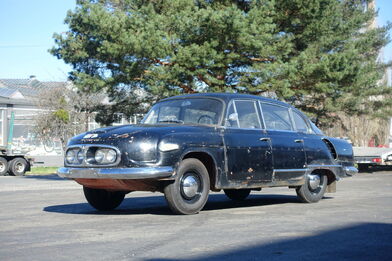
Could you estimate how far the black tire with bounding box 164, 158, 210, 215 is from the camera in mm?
7742

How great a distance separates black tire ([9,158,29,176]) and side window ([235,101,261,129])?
2242 cm

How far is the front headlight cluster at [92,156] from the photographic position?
25.2 feet

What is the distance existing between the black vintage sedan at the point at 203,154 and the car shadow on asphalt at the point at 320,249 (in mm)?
2199

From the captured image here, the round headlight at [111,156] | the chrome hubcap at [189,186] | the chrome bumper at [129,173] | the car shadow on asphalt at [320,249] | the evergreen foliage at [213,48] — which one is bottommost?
the car shadow on asphalt at [320,249]

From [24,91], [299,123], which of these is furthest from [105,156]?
[24,91]

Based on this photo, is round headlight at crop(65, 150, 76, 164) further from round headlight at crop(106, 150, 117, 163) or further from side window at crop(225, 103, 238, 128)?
side window at crop(225, 103, 238, 128)

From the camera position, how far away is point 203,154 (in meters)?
→ 8.21

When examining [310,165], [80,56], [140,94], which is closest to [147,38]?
[80,56]

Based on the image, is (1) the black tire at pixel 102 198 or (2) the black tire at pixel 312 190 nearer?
(1) the black tire at pixel 102 198

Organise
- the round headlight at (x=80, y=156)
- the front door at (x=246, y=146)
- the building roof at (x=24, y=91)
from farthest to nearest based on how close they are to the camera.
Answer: the building roof at (x=24, y=91), the front door at (x=246, y=146), the round headlight at (x=80, y=156)

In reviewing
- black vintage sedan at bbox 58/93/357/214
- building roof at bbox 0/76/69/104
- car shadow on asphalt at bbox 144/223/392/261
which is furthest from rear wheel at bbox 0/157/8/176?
car shadow on asphalt at bbox 144/223/392/261

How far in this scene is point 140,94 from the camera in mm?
27984

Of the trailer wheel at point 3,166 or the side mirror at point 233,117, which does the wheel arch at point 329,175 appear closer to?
the side mirror at point 233,117

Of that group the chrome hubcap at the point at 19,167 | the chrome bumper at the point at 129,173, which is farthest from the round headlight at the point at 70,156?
the chrome hubcap at the point at 19,167
